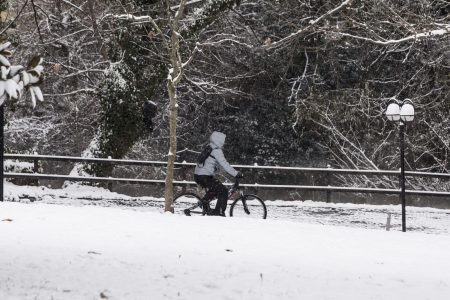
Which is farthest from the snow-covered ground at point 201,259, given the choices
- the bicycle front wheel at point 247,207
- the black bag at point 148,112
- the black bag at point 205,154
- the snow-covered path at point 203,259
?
the black bag at point 148,112

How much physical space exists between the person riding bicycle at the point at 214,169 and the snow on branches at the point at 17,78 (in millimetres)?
7818

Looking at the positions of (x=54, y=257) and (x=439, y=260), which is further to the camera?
(x=439, y=260)

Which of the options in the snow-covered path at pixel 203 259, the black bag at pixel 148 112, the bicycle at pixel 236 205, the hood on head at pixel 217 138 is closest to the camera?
the snow-covered path at pixel 203 259

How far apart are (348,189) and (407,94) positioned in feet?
20.9

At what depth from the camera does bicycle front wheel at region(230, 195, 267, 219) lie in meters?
13.4

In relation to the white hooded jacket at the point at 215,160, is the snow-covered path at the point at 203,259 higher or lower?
lower

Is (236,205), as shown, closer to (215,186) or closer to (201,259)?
(215,186)

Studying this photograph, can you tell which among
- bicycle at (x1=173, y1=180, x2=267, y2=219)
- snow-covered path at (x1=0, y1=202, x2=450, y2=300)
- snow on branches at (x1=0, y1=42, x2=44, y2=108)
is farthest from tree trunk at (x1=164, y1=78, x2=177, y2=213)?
snow on branches at (x1=0, y1=42, x2=44, y2=108)

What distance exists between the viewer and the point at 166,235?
29.3 ft

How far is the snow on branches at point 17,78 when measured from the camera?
381 cm

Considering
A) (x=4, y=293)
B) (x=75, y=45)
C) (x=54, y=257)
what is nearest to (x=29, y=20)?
(x=75, y=45)

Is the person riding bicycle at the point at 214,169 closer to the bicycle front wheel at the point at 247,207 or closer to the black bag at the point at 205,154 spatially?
the black bag at the point at 205,154

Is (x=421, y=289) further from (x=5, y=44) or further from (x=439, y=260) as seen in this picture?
(x=5, y=44)

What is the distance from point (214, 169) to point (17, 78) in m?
8.39
